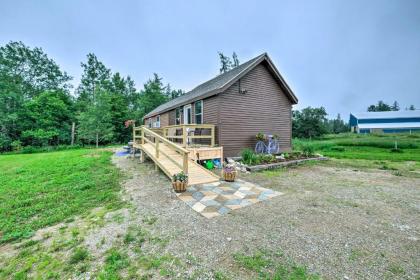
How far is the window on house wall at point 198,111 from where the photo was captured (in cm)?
912

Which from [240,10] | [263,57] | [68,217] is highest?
[240,10]

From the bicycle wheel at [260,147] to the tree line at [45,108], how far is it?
54.8 ft

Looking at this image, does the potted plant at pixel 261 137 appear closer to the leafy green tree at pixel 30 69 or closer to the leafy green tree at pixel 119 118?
the leafy green tree at pixel 119 118

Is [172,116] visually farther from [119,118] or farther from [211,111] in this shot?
[119,118]

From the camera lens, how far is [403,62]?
2236 centimetres

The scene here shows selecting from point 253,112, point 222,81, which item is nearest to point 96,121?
point 222,81

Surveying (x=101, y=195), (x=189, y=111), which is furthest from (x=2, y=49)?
(x=101, y=195)

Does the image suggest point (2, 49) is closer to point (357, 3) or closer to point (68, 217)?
point (68, 217)

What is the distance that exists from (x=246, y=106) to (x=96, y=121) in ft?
54.9

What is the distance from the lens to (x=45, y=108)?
59.4 ft

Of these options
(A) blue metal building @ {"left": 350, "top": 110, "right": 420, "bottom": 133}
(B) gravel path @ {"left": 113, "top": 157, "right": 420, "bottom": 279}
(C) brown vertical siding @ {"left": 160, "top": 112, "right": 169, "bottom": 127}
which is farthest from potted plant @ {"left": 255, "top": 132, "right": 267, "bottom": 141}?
(A) blue metal building @ {"left": 350, "top": 110, "right": 420, "bottom": 133}

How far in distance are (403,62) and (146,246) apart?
3444cm

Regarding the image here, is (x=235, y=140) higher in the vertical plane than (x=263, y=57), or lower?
lower

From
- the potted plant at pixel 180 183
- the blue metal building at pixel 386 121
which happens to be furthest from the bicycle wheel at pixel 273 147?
the blue metal building at pixel 386 121
